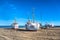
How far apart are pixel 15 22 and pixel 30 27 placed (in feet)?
59.0

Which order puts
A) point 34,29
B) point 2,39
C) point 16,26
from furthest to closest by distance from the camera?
1. point 16,26
2. point 34,29
3. point 2,39

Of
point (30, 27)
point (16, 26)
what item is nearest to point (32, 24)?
point (30, 27)

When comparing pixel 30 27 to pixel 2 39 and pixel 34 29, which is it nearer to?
pixel 34 29

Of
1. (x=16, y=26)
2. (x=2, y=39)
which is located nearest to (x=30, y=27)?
(x=16, y=26)

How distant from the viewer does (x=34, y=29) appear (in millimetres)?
70000

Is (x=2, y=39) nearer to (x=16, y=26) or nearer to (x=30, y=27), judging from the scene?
(x=30, y=27)

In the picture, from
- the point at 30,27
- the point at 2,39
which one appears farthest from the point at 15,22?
the point at 2,39

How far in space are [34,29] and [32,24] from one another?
2.31 m

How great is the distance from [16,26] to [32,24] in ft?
54.7

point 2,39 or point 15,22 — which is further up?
point 15,22

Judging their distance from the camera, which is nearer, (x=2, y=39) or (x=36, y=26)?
(x=2, y=39)

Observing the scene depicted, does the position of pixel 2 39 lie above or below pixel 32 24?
below

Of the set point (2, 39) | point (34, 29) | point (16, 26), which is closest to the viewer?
Answer: point (2, 39)

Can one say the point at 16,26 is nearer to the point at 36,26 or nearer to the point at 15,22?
the point at 15,22
